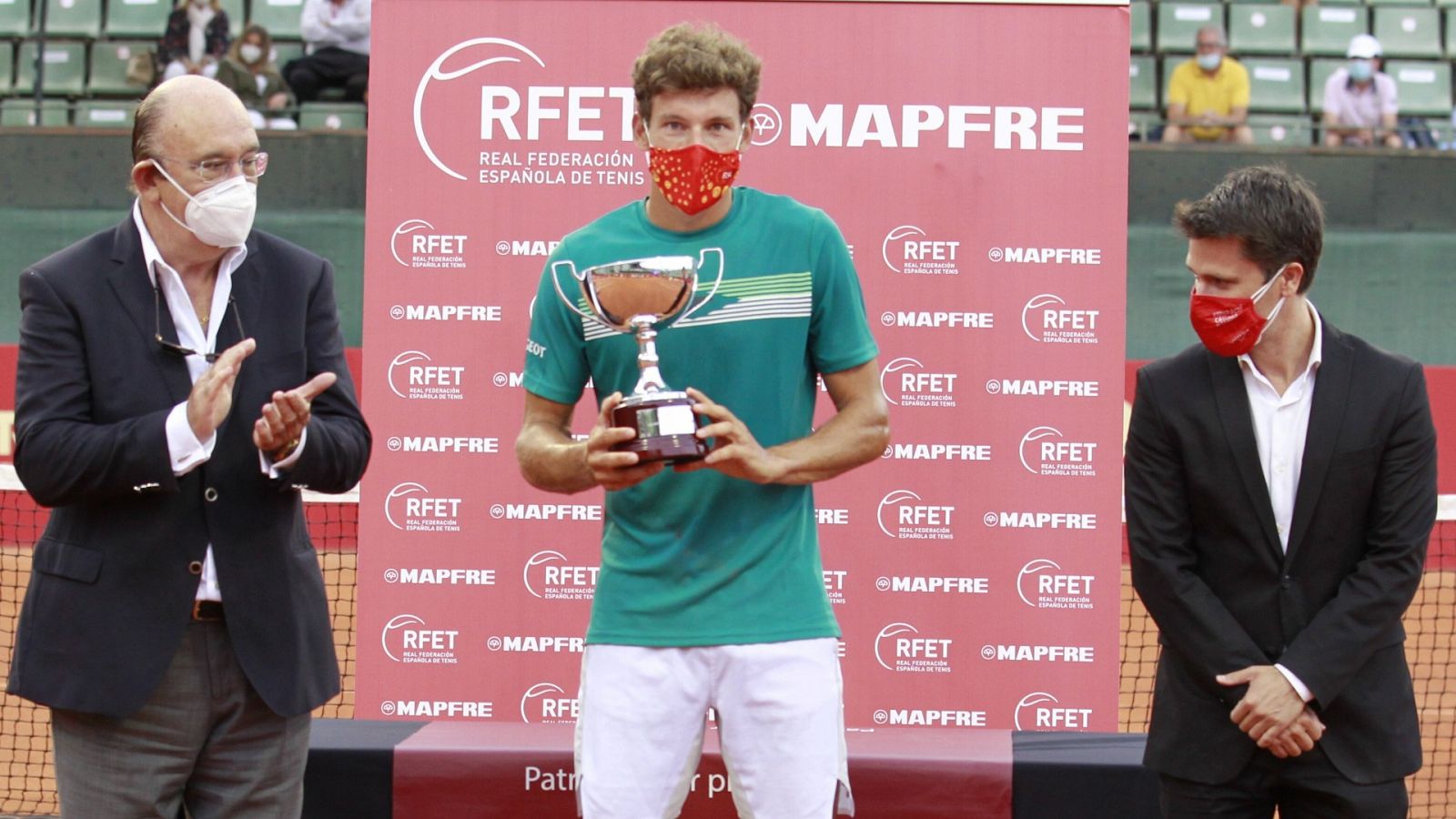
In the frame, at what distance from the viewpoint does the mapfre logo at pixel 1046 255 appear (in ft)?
17.1

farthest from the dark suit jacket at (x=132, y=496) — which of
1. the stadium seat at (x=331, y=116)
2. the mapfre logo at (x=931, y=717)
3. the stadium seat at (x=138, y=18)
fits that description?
the stadium seat at (x=138, y=18)

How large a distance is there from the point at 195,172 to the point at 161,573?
0.77 m

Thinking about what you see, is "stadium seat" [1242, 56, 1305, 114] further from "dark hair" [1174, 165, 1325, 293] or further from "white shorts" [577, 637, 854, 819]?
"white shorts" [577, 637, 854, 819]

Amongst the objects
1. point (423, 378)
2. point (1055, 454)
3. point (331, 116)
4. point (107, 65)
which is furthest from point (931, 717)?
point (107, 65)

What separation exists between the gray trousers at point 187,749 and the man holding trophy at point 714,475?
634 millimetres

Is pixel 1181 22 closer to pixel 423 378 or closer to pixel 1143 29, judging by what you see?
pixel 1143 29

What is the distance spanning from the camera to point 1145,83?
48.7ft

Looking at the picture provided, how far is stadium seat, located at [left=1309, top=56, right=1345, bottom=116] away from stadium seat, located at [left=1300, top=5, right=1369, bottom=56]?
231mm

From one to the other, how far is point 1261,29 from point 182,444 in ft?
46.5

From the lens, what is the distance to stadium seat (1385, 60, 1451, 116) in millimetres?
14836

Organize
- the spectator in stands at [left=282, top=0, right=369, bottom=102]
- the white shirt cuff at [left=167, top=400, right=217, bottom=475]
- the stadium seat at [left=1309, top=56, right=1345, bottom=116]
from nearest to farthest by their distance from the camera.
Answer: the white shirt cuff at [left=167, top=400, right=217, bottom=475]
the spectator in stands at [left=282, top=0, right=369, bottom=102]
the stadium seat at [left=1309, top=56, right=1345, bottom=116]

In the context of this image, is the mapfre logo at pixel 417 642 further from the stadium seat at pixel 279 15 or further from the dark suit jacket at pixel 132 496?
the stadium seat at pixel 279 15

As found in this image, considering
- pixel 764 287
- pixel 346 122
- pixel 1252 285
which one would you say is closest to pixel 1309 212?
pixel 1252 285

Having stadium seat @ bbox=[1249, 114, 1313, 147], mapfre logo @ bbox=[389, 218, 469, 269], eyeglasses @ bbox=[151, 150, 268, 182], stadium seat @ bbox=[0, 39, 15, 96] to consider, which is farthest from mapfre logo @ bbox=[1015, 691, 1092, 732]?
stadium seat @ bbox=[0, 39, 15, 96]
